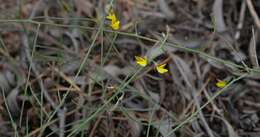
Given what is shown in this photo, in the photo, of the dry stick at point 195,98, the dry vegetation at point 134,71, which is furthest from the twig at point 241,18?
the dry stick at point 195,98

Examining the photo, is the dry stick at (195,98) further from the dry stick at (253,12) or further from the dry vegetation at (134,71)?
the dry stick at (253,12)

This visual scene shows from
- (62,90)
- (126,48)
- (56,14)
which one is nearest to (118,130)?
(62,90)

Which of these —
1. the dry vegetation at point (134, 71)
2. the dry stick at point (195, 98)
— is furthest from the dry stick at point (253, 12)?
the dry stick at point (195, 98)

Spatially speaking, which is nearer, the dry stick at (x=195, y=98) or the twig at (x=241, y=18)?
the dry stick at (x=195, y=98)

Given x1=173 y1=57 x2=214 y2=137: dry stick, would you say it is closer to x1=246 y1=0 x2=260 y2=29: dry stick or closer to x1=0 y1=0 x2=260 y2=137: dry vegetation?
x1=0 y1=0 x2=260 y2=137: dry vegetation

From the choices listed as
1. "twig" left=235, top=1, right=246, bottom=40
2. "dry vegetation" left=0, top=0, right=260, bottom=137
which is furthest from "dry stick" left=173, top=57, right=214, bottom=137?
"twig" left=235, top=1, right=246, bottom=40

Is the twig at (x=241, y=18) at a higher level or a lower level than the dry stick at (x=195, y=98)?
higher

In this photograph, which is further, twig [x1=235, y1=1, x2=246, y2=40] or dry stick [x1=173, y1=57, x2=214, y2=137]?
twig [x1=235, y1=1, x2=246, y2=40]

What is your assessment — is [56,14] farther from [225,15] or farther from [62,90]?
[225,15]
